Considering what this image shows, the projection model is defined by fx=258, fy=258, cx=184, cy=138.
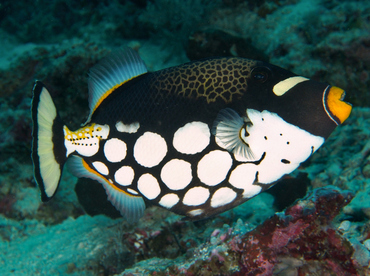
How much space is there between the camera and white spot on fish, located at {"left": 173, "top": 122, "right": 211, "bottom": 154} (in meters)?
1.82

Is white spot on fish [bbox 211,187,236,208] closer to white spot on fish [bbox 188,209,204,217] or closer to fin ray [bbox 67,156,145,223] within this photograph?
white spot on fish [bbox 188,209,204,217]

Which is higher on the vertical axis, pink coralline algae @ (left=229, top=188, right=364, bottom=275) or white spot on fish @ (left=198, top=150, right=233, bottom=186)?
white spot on fish @ (left=198, top=150, right=233, bottom=186)

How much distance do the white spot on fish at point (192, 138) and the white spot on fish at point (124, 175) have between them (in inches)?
17.4

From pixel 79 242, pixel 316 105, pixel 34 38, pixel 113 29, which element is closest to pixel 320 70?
pixel 316 105

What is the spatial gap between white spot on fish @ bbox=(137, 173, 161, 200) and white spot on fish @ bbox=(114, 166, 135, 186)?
8cm

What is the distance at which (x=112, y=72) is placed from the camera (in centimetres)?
205

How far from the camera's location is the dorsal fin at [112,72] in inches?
80.6

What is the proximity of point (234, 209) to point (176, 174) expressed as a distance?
4.90ft

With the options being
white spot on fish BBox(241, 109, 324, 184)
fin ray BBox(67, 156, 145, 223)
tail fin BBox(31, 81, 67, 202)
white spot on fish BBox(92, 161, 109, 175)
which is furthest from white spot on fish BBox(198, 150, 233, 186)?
tail fin BBox(31, 81, 67, 202)

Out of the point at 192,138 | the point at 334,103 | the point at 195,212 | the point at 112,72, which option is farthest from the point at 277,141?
the point at 112,72

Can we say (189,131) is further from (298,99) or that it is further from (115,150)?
(298,99)

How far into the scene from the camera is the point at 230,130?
1690mm

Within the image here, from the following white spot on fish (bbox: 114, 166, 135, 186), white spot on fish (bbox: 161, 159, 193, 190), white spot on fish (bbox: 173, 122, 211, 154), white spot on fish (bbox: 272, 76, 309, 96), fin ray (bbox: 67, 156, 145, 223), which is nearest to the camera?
white spot on fish (bbox: 272, 76, 309, 96)

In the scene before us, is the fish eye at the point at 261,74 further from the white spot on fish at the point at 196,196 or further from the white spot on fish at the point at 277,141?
the white spot on fish at the point at 196,196
